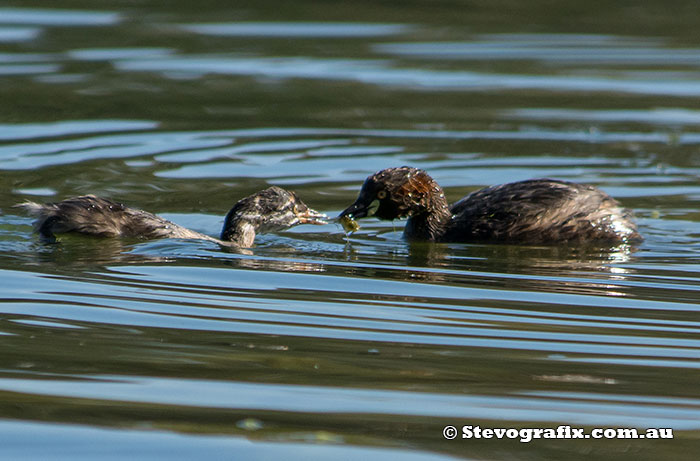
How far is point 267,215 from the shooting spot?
9555mm

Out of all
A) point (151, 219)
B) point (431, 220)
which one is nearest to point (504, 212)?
point (431, 220)

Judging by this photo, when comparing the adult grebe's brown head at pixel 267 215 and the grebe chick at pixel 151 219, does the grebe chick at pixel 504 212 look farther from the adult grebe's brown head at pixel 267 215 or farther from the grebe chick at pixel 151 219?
the grebe chick at pixel 151 219

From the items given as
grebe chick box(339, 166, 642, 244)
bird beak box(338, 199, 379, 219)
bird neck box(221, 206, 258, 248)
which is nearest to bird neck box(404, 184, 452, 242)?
grebe chick box(339, 166, 642, 244)

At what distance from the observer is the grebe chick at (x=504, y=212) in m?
9.78

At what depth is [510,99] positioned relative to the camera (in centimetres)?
1602

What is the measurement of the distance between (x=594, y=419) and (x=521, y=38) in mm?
15983

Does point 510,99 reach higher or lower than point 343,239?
higher

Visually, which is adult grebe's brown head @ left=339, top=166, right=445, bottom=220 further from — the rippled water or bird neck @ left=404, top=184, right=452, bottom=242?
the rippled water

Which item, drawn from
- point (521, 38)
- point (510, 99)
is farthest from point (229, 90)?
point (521, 38)

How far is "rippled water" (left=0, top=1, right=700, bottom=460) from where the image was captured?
516 cm

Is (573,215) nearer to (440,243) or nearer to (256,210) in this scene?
(440,243)

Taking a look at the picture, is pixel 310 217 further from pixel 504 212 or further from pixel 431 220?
pixel 504 212

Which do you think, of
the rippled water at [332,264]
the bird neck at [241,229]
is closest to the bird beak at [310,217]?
the rippled water at [332,264]

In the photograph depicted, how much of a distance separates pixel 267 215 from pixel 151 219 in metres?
0.89
